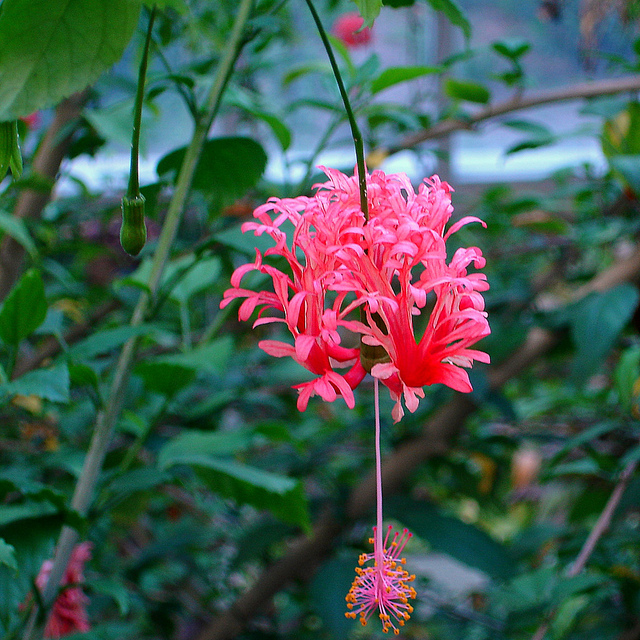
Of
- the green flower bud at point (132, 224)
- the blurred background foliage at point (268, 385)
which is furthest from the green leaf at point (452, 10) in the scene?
the green flower bud at point (132, 224)

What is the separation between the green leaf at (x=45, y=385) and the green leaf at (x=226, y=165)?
0.61 ft

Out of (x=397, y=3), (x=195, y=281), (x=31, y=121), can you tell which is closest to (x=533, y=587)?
(x=195, y=281)

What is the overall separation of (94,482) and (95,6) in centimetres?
29

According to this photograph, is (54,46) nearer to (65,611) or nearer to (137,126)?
(137,126)

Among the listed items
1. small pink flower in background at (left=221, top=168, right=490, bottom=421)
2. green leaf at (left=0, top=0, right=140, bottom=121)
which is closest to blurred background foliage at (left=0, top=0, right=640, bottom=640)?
green leaf at (left=0, top=0, right=140, bottom=121)

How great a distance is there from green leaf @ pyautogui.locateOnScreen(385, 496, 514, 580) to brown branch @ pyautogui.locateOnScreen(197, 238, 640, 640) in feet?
0.14

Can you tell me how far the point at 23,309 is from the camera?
0.38 metres

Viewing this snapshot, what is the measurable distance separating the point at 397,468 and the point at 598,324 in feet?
0.95

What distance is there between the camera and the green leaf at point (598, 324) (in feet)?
2.13

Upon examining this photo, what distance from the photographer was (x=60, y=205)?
3.20 ft

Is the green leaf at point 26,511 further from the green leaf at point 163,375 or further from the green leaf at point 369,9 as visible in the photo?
the green leaf at point 369,9

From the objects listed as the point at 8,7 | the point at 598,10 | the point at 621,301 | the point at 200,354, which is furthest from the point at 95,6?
the point at 598,10

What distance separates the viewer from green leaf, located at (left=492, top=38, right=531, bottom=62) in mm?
619

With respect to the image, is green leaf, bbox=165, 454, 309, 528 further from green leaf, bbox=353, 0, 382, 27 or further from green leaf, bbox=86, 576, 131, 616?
green leaf, bbox=353, 0, 382, 27
